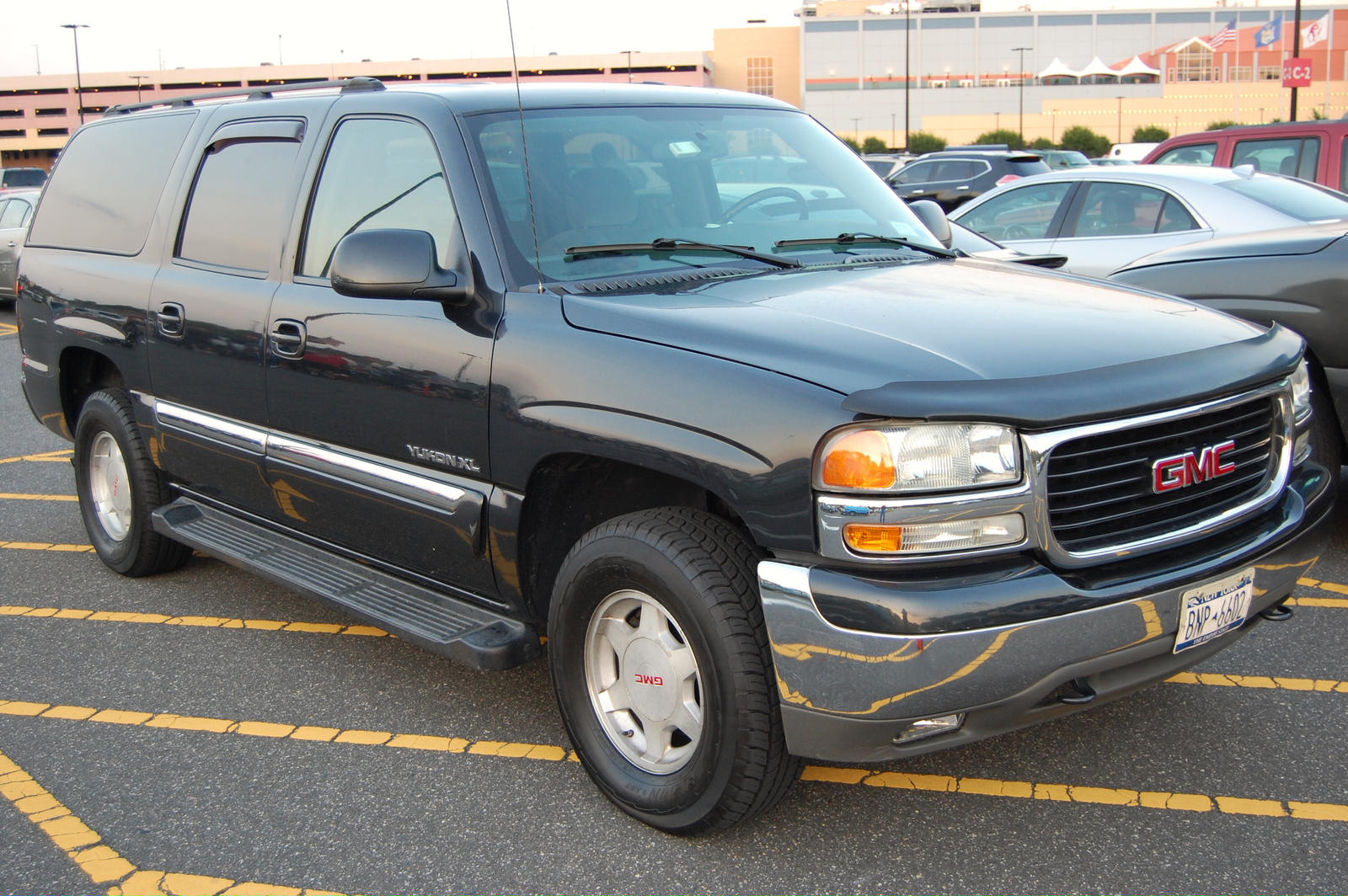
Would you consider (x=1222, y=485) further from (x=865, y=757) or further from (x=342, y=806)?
(x=342, y=806)

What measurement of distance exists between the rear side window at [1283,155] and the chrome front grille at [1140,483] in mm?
7718

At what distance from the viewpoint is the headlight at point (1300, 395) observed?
3.33 meters

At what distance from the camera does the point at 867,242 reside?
4.02m

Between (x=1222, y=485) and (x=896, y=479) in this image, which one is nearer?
(x=896, y=479)

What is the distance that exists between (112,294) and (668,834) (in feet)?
10.9

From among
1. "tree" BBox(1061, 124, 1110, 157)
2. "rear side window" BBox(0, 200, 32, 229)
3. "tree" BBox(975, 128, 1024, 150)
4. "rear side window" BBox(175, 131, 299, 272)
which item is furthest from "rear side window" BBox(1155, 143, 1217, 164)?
"tree" BBox(975, 128, 1024, 150)

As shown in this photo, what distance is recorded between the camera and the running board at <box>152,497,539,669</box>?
3.46 meters

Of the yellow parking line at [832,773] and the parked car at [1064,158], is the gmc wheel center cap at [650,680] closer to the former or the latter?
the yellow parking line at [832,773]

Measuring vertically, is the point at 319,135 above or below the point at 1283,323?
above

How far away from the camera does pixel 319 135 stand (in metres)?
4.16

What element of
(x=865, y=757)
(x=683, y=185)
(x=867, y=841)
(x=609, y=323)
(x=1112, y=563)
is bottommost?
(x=867, y=841)

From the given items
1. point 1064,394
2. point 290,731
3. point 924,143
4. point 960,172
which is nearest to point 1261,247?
point 1064,394

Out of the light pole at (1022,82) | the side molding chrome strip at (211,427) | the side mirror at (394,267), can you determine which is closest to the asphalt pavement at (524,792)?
the side molding chrome strip at (211,427)

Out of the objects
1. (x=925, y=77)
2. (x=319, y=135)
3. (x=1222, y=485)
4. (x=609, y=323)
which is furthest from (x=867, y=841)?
(x=925, y=77)
